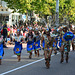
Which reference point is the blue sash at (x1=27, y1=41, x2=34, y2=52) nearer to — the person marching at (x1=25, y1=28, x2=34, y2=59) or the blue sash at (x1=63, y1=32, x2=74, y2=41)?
the person marching at (x1=25, y1=28, x2=34, y2=59)

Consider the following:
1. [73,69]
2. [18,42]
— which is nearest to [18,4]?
[18,42]

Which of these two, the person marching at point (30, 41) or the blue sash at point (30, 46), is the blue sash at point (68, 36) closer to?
the person marching at point (30, 41)

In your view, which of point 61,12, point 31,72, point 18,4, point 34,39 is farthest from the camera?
point 61,12

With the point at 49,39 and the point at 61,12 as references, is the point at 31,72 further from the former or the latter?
the point at 61,12

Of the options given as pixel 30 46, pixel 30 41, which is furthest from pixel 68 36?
pixel 30 46

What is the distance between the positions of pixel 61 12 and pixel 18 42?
54.3 meters

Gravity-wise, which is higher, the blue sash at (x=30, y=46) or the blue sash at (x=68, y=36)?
the blue sash at (x=68, y=36)

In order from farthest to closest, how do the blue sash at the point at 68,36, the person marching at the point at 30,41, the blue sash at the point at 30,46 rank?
the blue sash at the point at 30,46 < the person marching at the point at 30,41 < the blue sash at the point at 68,36

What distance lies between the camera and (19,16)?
65.3 meters

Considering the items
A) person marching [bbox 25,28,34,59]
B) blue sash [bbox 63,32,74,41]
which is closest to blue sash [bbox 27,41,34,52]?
person marching [bbox 25,28,34,59]

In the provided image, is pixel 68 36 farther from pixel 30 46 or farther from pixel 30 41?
pixel 30 46

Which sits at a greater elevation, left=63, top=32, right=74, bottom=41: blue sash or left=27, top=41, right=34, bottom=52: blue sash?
left=63, top=32, right=74, bottom=41: blue sash

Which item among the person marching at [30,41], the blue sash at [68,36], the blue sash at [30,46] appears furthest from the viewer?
the blue sash at [30,46]

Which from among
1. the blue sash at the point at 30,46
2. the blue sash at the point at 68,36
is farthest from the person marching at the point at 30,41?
the blue sash at the point at 68,36
